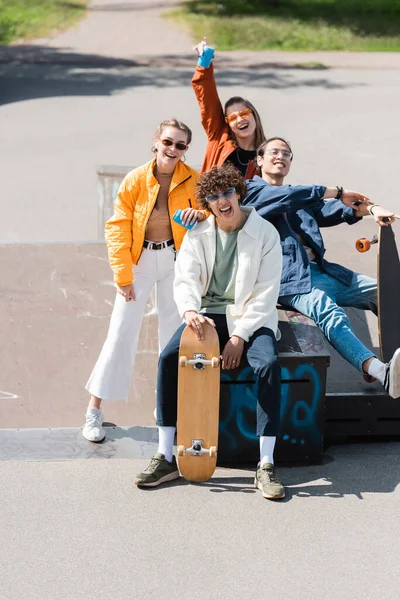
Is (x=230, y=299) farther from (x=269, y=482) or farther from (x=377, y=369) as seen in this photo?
(x=269, y=482)

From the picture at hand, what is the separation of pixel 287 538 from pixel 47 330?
325 cm

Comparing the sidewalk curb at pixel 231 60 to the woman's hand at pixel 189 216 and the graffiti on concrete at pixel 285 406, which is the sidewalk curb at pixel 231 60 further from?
the graffiti on concrete at pixel 285 406

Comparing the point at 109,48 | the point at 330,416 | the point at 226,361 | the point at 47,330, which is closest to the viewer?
the point at 226,361

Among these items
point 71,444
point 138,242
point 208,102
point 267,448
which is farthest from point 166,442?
point 208,102

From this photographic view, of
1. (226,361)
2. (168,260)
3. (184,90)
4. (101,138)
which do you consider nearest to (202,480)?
(226,361)

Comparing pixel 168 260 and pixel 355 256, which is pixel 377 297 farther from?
pixel 355 256

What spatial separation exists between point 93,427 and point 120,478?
58 centimetres

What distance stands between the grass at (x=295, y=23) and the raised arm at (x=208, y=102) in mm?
17865

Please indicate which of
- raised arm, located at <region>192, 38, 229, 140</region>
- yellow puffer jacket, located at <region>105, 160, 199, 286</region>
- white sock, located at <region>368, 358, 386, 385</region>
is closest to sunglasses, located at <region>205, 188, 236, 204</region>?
yellow puffer jacket, located at <region>105, 160, 199, 286</region>

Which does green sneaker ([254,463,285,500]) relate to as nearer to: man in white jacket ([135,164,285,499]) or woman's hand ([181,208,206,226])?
man in white jacket ([135,164,285,499])

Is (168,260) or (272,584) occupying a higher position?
(168,260)

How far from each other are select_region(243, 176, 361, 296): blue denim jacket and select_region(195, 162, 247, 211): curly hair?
18.5 inches

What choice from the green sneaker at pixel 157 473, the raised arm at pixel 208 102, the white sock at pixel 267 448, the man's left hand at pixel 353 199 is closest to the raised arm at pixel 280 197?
the man's left hand at pixel 353 199

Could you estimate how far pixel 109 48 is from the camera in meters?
23.9
